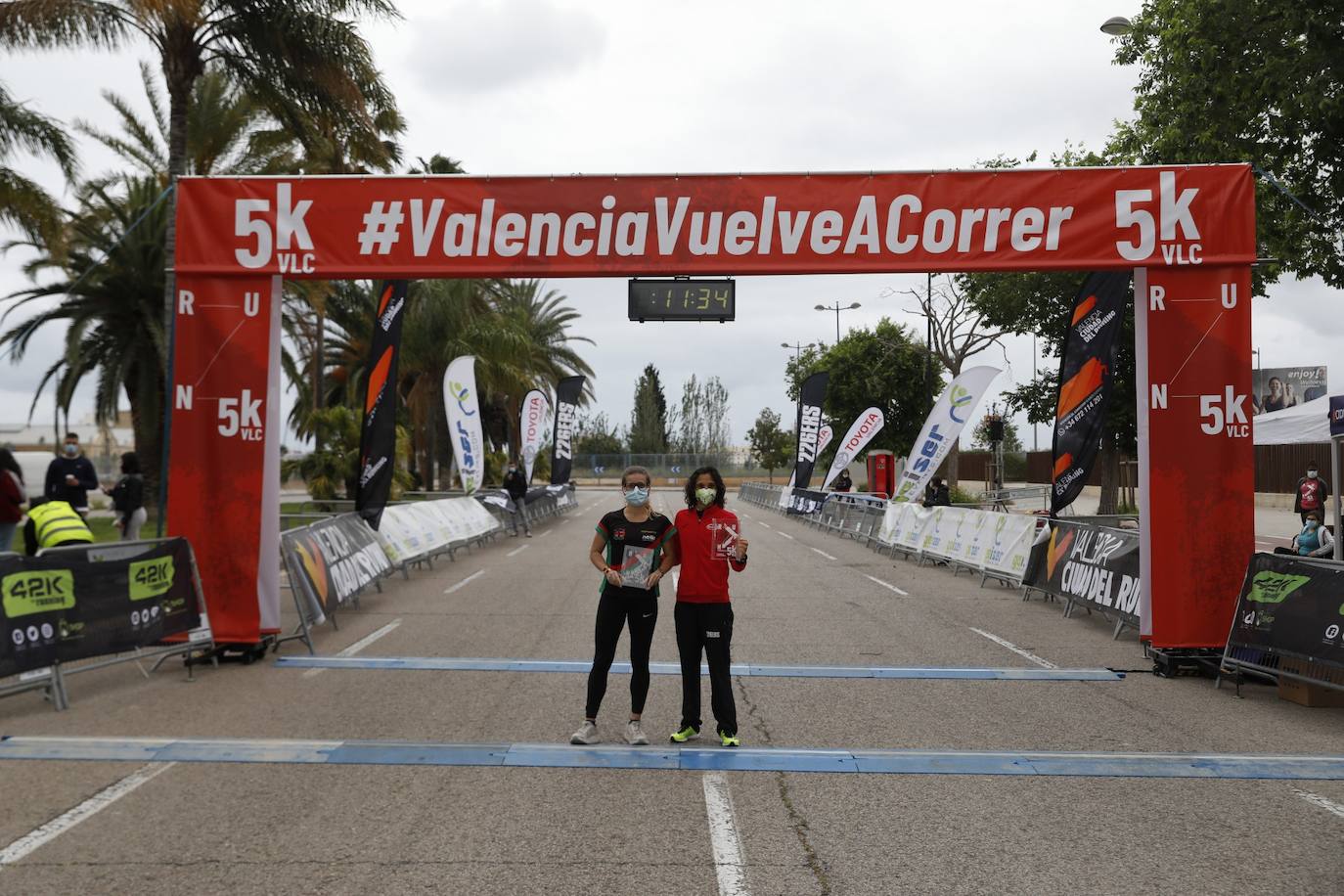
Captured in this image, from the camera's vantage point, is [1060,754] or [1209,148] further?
[1209,148]

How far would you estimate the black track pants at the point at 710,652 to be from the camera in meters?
6.81

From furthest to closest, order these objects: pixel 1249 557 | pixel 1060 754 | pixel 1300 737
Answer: pixel 1249 557 < pixel 1300 737 < pixel 1060 754

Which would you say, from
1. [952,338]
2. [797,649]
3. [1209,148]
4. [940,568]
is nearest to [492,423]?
[952,338]

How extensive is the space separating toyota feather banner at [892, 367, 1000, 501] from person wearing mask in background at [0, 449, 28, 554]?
16322 millimetres

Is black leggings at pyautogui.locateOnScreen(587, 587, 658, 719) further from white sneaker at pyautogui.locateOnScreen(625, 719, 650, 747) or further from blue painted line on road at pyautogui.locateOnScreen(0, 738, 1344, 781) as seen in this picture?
blue painted line on road at pyautogui.locateOnScreen(0, 738, 1344, 781)

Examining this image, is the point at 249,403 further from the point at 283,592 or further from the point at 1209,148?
the point at 1209,148

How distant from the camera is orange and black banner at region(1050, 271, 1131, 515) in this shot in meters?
12.8

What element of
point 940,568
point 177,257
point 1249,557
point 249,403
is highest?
point 177,257

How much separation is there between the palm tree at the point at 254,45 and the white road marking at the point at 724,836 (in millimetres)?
12513

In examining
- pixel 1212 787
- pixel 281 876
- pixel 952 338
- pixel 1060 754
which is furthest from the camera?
pixel 952 338

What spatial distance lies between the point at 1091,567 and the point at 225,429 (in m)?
9.73

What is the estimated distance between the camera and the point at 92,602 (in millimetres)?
8516

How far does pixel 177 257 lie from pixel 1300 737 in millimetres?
9936

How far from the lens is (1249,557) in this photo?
371 inches
